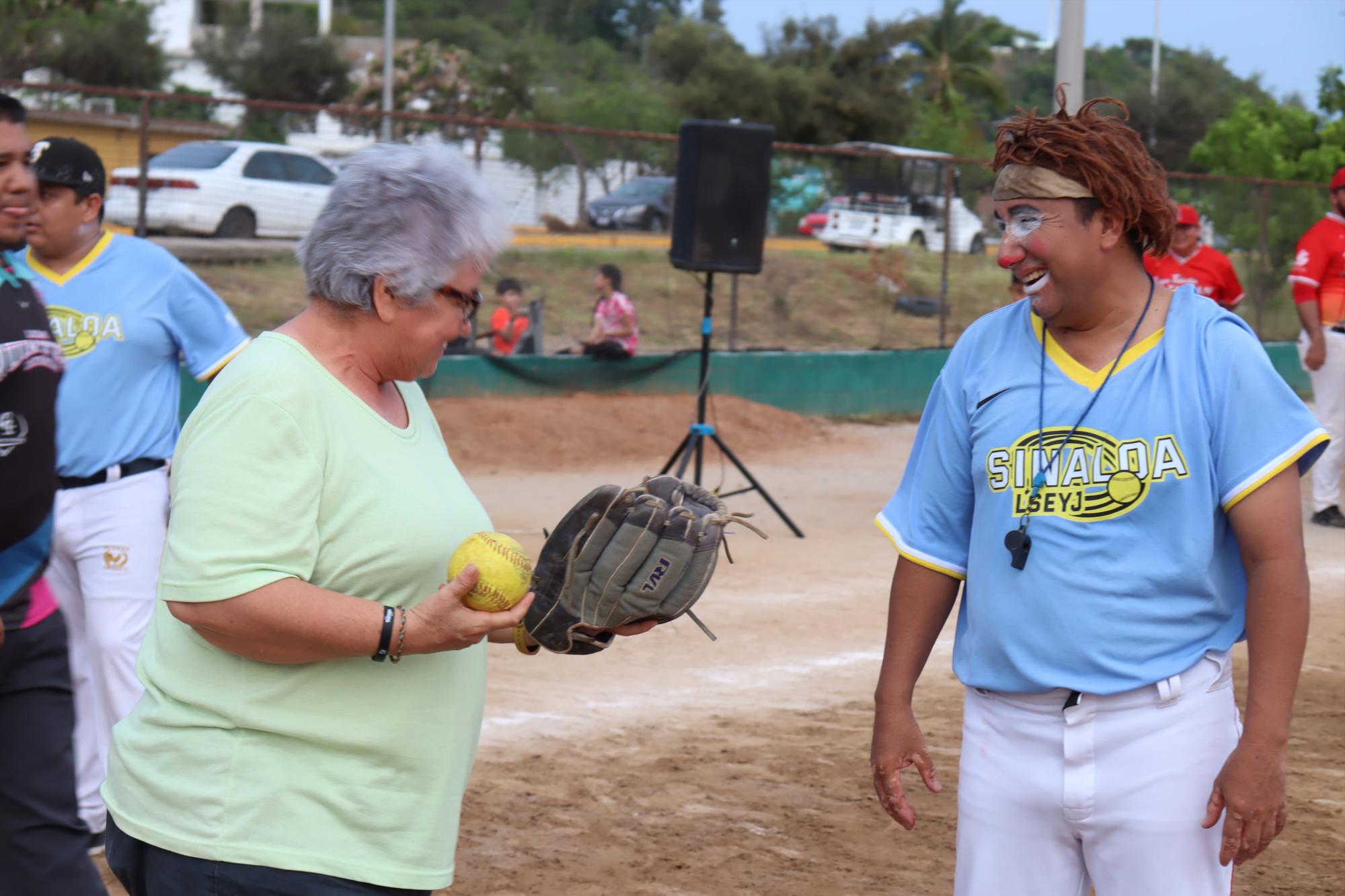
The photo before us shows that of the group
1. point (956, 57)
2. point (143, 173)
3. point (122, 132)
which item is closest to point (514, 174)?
point (122, 132)

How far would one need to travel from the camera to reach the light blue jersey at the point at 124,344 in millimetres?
4445

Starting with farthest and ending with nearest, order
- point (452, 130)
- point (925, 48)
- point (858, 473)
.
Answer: point (925, 48), point (452, 130), point (858, 473)

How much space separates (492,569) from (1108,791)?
114 centimetres

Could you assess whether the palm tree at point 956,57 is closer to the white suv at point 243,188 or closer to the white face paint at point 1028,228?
the white suv at point 243,188

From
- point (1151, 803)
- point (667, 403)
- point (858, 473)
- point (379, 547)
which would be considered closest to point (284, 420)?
point (379, 547)

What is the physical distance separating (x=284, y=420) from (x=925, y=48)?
64894 millimetres

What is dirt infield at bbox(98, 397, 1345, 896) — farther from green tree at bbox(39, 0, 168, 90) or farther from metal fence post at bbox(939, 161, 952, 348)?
green tree at bbox(39, 0, 168, 90)

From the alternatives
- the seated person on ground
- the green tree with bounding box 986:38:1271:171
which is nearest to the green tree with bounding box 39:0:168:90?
the green tree with bounding box 986:38:1271:171

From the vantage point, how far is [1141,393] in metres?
2.51

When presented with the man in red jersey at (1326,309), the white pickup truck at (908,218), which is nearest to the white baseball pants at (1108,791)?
the man in red jersey at (1326,309)

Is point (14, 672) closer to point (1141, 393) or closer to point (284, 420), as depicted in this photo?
point (284, 420)

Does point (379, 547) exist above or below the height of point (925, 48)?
below

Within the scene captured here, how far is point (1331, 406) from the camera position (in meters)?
9.73

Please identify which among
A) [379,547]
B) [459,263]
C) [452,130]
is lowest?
[379,547]
